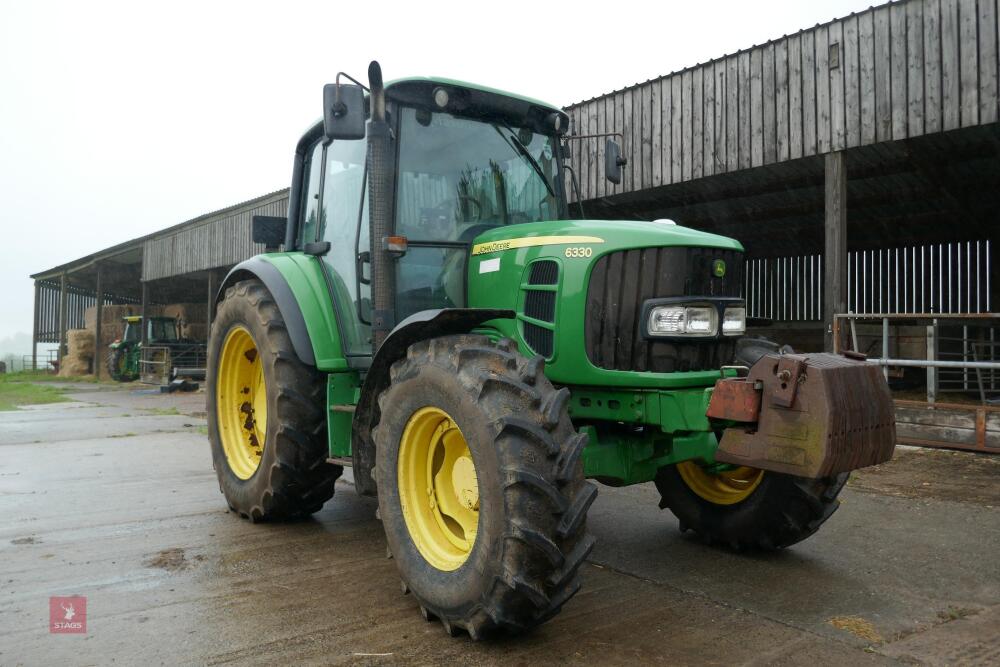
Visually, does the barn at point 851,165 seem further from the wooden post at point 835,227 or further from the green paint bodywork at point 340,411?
the green paint bodywork at point 340,411

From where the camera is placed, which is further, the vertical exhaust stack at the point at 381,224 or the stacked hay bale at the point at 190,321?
the stacked hay bale at the point at 190,321

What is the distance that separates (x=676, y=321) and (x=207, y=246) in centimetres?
2102

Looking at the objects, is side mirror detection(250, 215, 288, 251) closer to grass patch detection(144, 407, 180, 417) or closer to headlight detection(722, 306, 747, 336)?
headlight detection(722, 306, 747, 336)

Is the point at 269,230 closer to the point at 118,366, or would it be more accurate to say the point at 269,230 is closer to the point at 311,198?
the point at 311,198

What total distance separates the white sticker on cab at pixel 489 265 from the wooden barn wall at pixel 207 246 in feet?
48.1

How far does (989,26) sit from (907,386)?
5.78 m

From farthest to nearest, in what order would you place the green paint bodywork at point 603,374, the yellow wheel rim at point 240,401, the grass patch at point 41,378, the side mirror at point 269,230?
the grass patch at point 41,378
the side mirror at point 269,230
the yellow wheel rim at point 240,401
the green paint bodywork at point 603,374

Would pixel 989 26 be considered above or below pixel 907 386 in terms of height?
above

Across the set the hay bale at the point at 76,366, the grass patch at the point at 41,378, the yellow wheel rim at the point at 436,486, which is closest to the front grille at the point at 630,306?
the yellow wheel rim at the point at 436,486

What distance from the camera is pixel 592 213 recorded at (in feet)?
44.2

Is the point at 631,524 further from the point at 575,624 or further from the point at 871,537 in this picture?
the point at 575,624

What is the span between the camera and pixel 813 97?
8.97m

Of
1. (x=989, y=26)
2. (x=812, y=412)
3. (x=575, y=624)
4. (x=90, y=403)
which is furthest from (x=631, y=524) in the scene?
(x=90, y=403)

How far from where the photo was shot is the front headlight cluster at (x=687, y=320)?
3.33 metres
